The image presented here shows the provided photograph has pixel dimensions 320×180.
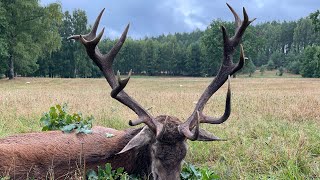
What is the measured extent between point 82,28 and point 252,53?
33358mm

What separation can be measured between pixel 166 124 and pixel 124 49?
11007 cm

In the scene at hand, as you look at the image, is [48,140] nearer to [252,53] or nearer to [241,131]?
[241,131]

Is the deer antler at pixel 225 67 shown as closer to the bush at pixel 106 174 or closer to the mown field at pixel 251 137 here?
the mown field at pixel 251 137

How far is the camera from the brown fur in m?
4.89

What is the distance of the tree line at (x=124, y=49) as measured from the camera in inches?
1944

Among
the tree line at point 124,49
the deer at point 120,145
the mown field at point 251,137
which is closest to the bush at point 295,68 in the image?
the tree line at point 124,49

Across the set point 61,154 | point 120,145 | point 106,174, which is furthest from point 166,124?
point 61,154

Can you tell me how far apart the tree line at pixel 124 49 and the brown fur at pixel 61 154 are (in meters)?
29.4

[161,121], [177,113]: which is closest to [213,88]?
[161,121]

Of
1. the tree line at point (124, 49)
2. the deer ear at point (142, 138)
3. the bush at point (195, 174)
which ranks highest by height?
the tree line at point (124, 49)

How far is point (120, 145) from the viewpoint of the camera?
213 inches

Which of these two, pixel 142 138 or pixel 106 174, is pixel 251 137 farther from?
pixel 106 174

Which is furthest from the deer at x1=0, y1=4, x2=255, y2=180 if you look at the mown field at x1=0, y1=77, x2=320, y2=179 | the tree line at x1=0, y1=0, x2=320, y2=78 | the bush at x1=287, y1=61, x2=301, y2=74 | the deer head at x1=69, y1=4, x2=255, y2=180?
the bush at x1=287, y1=61, x2=301, y2=74

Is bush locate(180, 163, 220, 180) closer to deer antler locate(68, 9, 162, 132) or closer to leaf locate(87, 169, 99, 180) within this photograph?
deer antler locate(68, 9, 162, 132)
